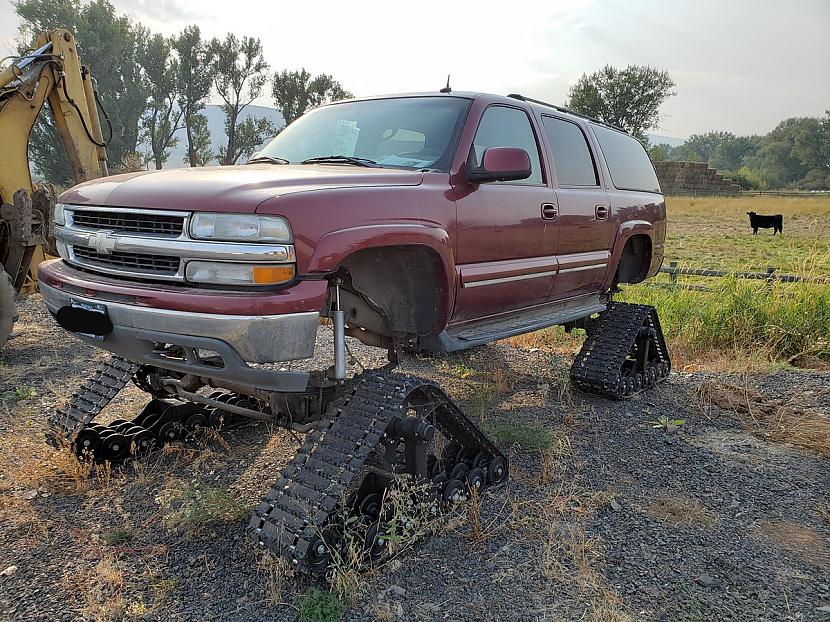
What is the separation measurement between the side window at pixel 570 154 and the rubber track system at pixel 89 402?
334 centimetres

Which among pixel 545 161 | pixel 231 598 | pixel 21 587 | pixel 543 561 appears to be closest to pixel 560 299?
pixel 545 161

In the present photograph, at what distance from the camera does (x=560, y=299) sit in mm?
5098

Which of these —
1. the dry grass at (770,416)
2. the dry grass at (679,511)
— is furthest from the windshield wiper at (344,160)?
the dry grass at (770,416)

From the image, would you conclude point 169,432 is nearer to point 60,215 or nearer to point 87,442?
point 87,442

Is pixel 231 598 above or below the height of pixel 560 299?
below

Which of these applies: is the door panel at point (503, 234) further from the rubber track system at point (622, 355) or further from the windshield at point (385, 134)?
the rubber track system at point (622, 355)

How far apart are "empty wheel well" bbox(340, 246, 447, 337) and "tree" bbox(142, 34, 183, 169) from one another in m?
34.8

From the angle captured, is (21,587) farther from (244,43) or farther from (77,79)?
(244,43)

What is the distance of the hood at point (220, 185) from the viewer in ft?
9.04

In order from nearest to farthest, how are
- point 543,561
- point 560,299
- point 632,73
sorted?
point 543,561 → point 560,299 → point 632,73

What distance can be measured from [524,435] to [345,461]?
1.79 meters

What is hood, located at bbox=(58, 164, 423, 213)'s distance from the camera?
2.75 m

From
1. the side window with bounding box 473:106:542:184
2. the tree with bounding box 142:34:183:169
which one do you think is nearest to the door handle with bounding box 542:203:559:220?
the side window with bounding box 473:106:542:184

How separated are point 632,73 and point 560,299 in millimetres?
53679
